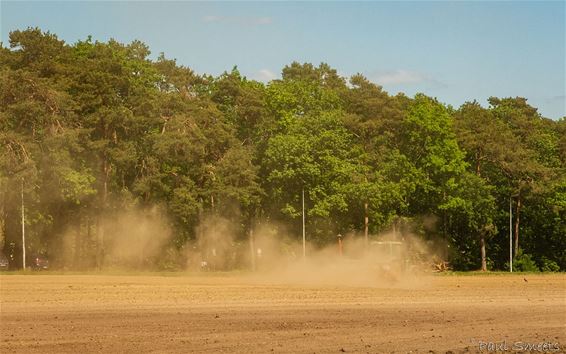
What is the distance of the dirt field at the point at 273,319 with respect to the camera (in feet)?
76.5

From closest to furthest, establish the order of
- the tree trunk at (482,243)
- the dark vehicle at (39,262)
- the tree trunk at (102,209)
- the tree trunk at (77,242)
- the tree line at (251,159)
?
the tree line at (251,159), the tree trunk at (102,209), the tree trunk at (77,242), the dark vehicle at (39,262), the tree trunk at (482,243)

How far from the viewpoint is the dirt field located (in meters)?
23.3

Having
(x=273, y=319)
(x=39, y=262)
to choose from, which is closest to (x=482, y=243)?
(x=39, y=262)

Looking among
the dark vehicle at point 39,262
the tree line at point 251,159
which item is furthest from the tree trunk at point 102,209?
the dark vehicle at point 39,262

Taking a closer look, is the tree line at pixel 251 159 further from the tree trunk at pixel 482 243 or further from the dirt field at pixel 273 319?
the dirt field at pixel 273 319

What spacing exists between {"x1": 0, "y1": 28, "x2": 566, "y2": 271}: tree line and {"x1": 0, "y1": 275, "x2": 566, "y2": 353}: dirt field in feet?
109

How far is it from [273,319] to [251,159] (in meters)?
59.3

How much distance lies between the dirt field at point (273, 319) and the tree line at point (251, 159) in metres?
33.4

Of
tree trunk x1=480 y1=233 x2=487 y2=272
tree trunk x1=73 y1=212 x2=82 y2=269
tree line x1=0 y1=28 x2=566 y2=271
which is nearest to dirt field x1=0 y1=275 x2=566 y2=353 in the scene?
tree line x1=0 y1=28 x2=566 y2=271

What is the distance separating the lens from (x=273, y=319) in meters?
28.8

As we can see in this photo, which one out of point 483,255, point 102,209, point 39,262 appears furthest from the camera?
point 483,255

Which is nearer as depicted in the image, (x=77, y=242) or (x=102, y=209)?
(x=102, y=209)

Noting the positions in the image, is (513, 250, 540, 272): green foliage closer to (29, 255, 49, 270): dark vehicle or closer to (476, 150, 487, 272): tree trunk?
(476, 150, 487, 272): tree trunk

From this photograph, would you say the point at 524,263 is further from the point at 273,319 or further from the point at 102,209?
the point at 273,319
